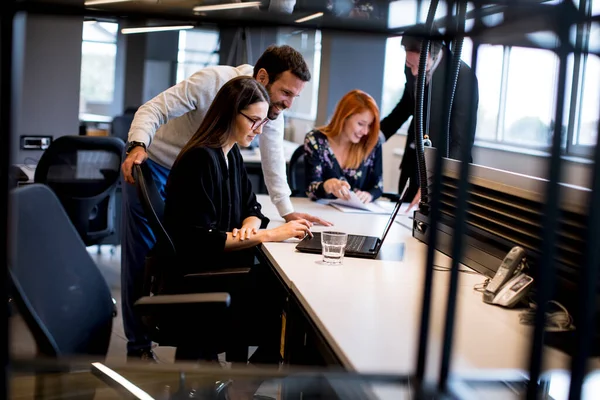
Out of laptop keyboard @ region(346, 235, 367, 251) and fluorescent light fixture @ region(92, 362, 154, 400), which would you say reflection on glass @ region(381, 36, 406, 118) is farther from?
fluorescent light fixture @ region(92, 362, 154, 400)

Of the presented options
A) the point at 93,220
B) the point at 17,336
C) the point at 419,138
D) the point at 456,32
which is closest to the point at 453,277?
the point at 456,32

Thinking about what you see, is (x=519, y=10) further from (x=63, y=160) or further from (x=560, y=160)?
(x=63, y=160)

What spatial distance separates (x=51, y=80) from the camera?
14.6ft

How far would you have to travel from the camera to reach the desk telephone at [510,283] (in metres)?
1.54

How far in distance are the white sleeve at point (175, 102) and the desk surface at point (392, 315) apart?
0.59 m

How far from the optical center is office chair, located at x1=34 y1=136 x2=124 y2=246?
3633 millimetres

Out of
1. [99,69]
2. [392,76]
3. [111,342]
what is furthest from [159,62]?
[111,342]

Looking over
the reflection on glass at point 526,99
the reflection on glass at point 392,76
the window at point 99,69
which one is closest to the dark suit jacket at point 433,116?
the reflection on glass at point 526,99

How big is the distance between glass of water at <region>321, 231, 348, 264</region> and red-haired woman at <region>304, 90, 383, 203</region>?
4.01 ft

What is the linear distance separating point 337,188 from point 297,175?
875 millimetres

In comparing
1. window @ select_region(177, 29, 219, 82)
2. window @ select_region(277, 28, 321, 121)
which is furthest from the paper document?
window @ select_region(177, 29, 219, 82)

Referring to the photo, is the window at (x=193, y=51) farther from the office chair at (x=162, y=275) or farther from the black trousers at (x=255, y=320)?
the office chair at (x=162, y=275)

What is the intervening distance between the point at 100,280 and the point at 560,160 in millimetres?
1188

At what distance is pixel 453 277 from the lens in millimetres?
634
